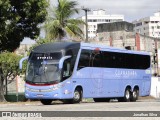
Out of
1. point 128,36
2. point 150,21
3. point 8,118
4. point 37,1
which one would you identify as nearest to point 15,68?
point 37,1

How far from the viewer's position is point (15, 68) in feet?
121

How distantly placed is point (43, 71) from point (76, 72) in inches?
71.1

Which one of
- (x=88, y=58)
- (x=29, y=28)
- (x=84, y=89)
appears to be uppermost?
(x=29, y=28)

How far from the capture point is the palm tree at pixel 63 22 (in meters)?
44.7

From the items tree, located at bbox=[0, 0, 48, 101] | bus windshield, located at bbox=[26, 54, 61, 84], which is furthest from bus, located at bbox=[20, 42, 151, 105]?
tree, located at bbox=[0, 0, 48, 101]

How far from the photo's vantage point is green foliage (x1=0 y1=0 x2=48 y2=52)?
27789 mm

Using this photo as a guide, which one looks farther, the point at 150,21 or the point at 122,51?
the point at 150,21

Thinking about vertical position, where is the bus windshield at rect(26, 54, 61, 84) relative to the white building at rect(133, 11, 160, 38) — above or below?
below

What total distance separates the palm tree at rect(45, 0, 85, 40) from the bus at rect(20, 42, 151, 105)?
53.6ft

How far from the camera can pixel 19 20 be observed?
97.1ft

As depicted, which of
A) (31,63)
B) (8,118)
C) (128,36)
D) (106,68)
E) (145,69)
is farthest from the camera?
(128,36)

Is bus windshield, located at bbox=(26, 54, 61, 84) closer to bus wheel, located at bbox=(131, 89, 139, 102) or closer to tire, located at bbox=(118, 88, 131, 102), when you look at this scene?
tire, located at bbox=(118, 88, 131, 102)

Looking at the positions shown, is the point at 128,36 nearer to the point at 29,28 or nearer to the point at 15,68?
the point at 15,68

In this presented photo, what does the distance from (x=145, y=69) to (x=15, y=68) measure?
36.2 ft
